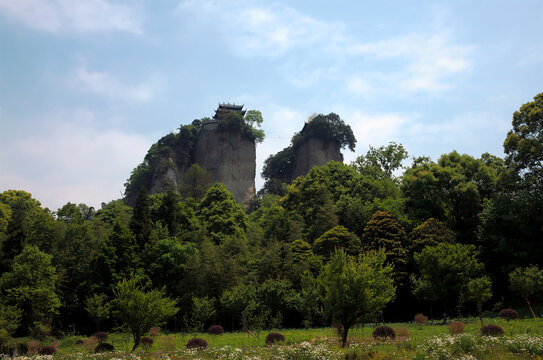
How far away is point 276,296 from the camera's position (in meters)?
34.7

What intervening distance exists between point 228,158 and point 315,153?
1682cm

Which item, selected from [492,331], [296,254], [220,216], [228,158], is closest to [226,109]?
[228,158]

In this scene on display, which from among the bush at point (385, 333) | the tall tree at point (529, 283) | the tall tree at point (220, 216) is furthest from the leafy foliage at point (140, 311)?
the tall tree at point (220, 216)

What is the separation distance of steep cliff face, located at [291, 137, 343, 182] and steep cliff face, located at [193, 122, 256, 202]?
9.40m

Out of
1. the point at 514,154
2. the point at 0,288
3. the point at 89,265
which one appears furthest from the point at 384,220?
the point at 0,288

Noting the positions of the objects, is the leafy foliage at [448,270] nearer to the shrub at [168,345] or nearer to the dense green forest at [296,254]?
the dense green forest at [296,254]

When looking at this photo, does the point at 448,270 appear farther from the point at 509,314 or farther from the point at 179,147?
the point at 179,147

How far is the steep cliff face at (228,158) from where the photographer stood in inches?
3300

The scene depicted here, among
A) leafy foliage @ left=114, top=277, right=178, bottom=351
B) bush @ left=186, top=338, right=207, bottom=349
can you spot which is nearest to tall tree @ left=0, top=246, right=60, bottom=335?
leafy foliage @ left=114, top=277, right=178, bottom=351

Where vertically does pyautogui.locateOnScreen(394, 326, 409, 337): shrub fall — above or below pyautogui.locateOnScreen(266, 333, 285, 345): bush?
above

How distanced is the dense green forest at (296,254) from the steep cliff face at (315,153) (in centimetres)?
3200

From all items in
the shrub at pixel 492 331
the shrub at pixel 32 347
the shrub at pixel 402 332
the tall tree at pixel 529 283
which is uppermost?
the tall tree at pixel 529 283

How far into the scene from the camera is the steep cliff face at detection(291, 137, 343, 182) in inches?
3248

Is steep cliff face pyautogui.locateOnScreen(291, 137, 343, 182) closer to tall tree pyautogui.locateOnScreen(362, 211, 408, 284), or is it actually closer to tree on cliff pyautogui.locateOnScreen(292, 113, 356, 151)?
tree on cliff pyautogui.locateOnScreen(292, 113, 356, 151)
